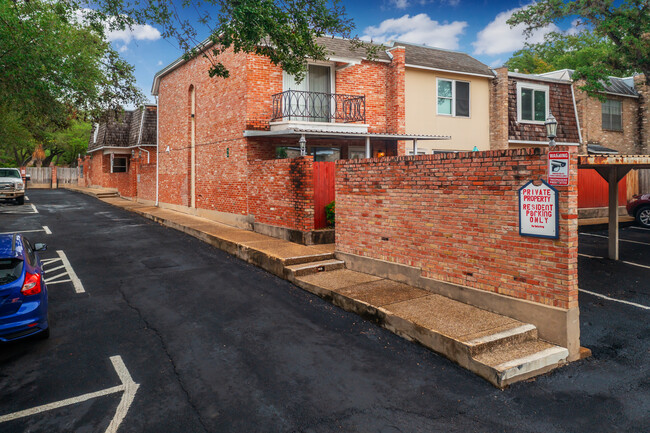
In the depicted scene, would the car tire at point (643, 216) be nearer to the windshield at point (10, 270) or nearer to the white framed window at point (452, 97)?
the white framed window at point (452, 97)

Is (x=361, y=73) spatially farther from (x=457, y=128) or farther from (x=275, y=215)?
(x=275, y=215)

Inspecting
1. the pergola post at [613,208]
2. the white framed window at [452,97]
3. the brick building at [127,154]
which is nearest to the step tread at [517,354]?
the pergola post at [613,208]

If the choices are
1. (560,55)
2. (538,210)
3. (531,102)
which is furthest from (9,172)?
(560,55)

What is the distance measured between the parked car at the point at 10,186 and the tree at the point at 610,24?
27647mm

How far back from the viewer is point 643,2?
54.8 feet

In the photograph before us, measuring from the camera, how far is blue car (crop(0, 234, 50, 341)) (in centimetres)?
579

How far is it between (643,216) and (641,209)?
0.99 ft

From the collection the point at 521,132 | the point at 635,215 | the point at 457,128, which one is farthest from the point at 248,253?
the point at 635,215

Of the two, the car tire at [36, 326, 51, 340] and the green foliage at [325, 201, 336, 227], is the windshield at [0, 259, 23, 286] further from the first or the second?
the green foliage at [325, 201, 336, 227]

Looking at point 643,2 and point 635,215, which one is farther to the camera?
point 635,215

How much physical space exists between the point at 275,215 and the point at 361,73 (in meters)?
7.64

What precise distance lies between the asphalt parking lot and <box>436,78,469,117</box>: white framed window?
11.8 meters

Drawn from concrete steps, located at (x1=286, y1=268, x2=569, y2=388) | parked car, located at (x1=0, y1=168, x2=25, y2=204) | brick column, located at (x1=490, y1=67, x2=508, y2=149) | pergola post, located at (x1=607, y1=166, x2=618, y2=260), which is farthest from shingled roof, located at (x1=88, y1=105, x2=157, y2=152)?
pergola post, located at (x1=607, y1=166, x2=618, y2=260)

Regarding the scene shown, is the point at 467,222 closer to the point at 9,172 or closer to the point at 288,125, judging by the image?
the point at 288,125
